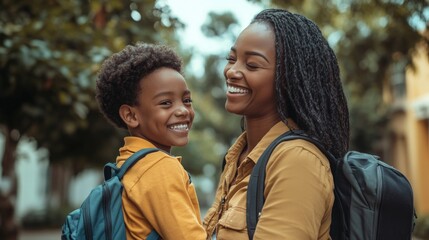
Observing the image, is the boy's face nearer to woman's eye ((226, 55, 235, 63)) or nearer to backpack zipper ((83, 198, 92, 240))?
woman's eye ((226, 55, 235, 63))

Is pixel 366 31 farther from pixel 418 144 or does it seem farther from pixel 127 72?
pixel 127 72

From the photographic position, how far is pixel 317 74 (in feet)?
8.02

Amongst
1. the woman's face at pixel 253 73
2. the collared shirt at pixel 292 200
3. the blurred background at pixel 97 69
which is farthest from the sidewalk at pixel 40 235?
the collared shirt at pixel 292 200

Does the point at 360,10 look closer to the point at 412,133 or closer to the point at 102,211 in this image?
the point at 102,211

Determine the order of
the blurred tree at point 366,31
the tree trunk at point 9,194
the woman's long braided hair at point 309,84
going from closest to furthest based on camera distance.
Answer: the woman's long braided hair at point 309,84 < the blurred tree at point 366,31 < the tree trunk at point 9,194

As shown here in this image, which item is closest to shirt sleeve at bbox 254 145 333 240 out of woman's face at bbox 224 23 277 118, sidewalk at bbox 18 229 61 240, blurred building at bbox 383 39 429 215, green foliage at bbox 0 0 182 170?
woman's face at bbox 224 23 277 118

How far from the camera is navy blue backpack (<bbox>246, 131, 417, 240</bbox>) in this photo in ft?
7.43

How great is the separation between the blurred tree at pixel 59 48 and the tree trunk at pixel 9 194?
105 centimetres

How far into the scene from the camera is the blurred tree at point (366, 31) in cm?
832

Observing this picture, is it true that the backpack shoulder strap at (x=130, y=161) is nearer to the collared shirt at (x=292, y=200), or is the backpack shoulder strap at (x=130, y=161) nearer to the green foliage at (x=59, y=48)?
the collared shirt at (x=292, y=200)

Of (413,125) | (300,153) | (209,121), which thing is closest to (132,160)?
(300,153)

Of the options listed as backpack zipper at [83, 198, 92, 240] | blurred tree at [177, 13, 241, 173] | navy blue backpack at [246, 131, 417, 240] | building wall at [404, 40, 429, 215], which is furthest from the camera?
blurred tree at [177, 13, 241, 173]

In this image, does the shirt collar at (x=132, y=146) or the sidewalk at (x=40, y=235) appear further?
the sidewalk at (x=40, y=235)

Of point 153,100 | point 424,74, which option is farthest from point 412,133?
point 153,100
